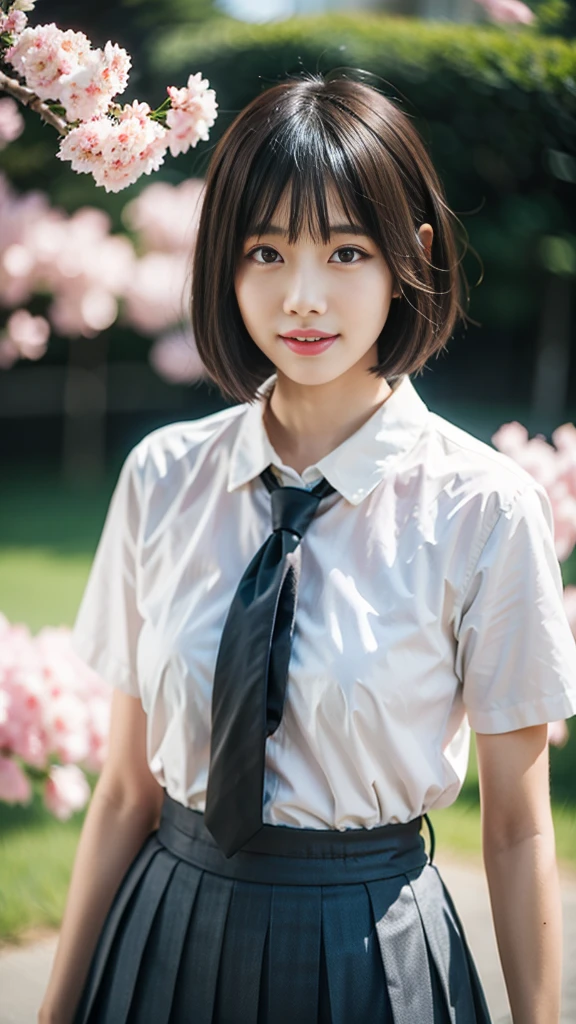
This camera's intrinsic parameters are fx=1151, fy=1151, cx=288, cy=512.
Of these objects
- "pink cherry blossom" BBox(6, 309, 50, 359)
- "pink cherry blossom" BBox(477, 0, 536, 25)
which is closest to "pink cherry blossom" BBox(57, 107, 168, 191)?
"pink cherry blossom" BBox(477, 0, 536, 25)

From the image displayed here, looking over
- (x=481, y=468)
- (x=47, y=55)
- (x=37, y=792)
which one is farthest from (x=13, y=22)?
(x=37, y=792)

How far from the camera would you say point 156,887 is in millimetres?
1564

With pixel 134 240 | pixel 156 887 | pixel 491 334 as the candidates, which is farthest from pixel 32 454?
pixel 156 887

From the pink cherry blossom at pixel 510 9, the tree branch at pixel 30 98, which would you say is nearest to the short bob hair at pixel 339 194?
the tree branch at pixel 30 98

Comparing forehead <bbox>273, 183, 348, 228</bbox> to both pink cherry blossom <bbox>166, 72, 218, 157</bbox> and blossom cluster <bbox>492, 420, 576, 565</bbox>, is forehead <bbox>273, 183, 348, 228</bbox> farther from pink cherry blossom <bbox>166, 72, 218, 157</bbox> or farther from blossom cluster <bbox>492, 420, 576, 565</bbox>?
blossom cluster <bbox>492, 420, 576, 565</bbox>

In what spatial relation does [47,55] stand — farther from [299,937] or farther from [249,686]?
[299,937]

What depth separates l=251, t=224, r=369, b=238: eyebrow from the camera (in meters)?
1.42

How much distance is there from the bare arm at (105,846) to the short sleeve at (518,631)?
537 millimetres

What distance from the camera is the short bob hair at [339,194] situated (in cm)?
141

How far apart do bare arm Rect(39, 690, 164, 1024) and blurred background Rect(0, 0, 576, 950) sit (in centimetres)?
80

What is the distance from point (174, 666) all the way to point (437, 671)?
13.5 inches

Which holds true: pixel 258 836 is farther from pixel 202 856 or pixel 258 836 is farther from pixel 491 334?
pixel 491 334

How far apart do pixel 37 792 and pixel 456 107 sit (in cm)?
461

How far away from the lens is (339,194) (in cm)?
141
